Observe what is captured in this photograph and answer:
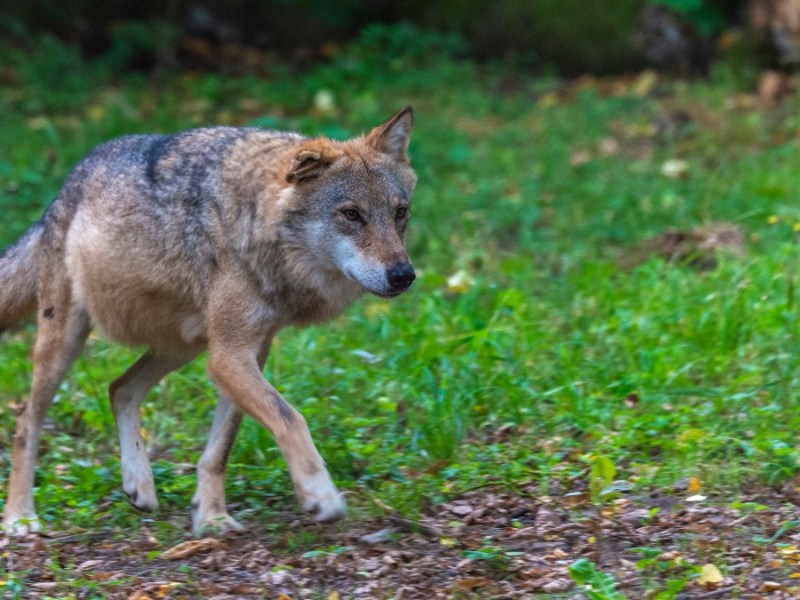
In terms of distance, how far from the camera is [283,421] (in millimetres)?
4695

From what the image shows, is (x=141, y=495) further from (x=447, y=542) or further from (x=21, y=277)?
(x=447, y=542)

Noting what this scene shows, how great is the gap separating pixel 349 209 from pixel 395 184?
29 cm

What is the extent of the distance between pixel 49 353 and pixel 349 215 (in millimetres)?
1612

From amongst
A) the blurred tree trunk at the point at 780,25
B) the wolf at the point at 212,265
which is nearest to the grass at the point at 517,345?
the wolf at the point at 212,265

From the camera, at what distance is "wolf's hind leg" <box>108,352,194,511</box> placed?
5.37 m

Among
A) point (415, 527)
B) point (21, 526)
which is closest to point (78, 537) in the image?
point (21, 526)

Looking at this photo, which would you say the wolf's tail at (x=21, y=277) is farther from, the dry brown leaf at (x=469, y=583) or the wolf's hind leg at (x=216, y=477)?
the dry brown leaf at (x=469, y=583)

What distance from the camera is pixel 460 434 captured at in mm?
5566

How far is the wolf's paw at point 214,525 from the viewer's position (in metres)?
5.03

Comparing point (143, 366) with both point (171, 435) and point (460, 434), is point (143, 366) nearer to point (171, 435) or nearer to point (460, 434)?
point (171, 435)

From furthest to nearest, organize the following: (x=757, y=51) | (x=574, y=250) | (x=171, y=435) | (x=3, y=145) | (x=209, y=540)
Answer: (x=757, y=51) < (x=3, y=145) < (x=574, y=250) < (x=171, y=435) < (x=209, y=540)

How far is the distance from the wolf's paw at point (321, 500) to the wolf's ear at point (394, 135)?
1.61m

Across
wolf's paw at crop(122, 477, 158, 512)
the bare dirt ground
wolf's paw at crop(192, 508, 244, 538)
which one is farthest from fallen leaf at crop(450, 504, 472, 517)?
wolf's paw at crop(122, 477, 158, 512)

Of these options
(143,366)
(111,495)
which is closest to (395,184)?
(143,366)
